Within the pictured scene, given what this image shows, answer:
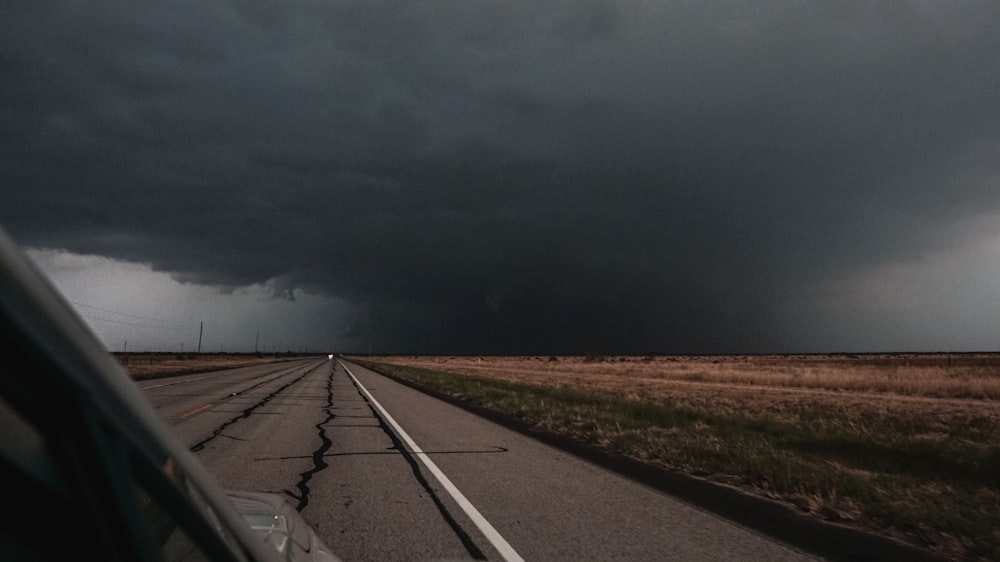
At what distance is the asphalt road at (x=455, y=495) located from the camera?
5.09 meters

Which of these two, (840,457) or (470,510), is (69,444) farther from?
(840,457)

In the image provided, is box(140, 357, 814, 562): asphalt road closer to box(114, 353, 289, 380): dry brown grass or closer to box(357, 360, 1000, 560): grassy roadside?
box(357, 360, 1000, 560): grassy roadside

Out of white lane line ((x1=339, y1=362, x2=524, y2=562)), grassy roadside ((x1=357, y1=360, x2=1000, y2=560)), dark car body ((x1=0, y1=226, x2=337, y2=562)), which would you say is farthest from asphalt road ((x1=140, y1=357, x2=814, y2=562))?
dark car body ((x1=0, y1=226, x2=337, y2=562))

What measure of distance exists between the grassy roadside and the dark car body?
6479 millimetres

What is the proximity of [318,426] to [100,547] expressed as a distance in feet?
43.0

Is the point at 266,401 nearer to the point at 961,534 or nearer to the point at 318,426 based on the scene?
the point at 318,426

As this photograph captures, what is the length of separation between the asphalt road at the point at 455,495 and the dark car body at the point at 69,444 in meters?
4.43

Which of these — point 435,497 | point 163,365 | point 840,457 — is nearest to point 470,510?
point 435,497

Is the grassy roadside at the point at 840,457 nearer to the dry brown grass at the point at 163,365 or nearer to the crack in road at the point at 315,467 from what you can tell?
the crack in road at the point at 315,467

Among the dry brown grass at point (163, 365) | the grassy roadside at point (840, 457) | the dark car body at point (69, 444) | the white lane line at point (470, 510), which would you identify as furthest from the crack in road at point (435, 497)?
the dark car body at point (69, 444)

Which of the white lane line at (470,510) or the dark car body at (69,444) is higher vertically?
the dark car body at (69,444)

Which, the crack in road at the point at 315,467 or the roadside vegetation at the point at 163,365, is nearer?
the crack in road at the point at 315,467

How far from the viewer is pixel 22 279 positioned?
0.56m

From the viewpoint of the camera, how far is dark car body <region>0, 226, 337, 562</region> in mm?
593
